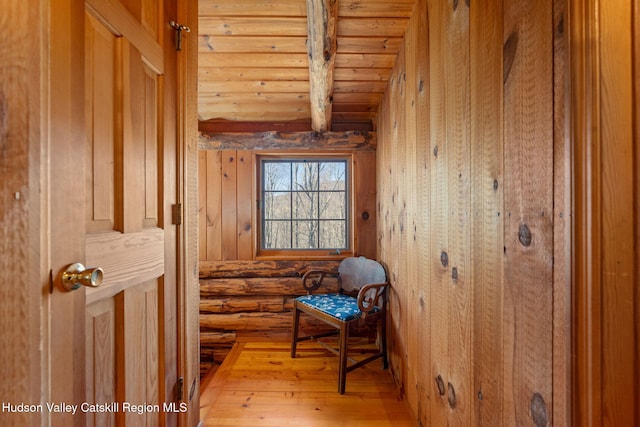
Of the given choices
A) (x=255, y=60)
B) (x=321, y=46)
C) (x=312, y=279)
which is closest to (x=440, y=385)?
(x=312, y=279)

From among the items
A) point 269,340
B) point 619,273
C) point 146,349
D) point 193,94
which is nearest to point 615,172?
point 619,273

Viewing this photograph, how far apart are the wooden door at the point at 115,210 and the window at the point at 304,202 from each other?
174 centimetres

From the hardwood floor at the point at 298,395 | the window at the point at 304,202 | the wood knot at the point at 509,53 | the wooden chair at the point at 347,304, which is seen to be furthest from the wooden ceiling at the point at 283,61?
the hardwood floor at the point at 298,395

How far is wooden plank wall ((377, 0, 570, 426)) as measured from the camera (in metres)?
0.61

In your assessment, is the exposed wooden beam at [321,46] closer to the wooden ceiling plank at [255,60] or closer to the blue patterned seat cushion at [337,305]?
the wooden ceiling plank at [255,60]

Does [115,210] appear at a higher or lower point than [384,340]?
higher

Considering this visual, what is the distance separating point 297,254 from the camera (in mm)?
2832

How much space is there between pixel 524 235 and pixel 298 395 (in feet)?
5.62

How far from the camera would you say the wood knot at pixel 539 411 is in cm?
63

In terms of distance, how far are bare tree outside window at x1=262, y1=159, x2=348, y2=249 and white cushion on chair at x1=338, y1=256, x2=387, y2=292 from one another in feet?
1.50

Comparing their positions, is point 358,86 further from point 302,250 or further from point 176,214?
point 176,214

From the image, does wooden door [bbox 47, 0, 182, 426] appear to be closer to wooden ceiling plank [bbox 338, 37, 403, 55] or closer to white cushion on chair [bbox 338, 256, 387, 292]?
wooden ceiling plank [bbox 338, 37, 403, 55]

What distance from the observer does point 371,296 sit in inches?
85.6

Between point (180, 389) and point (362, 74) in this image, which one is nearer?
point (180, 389)
